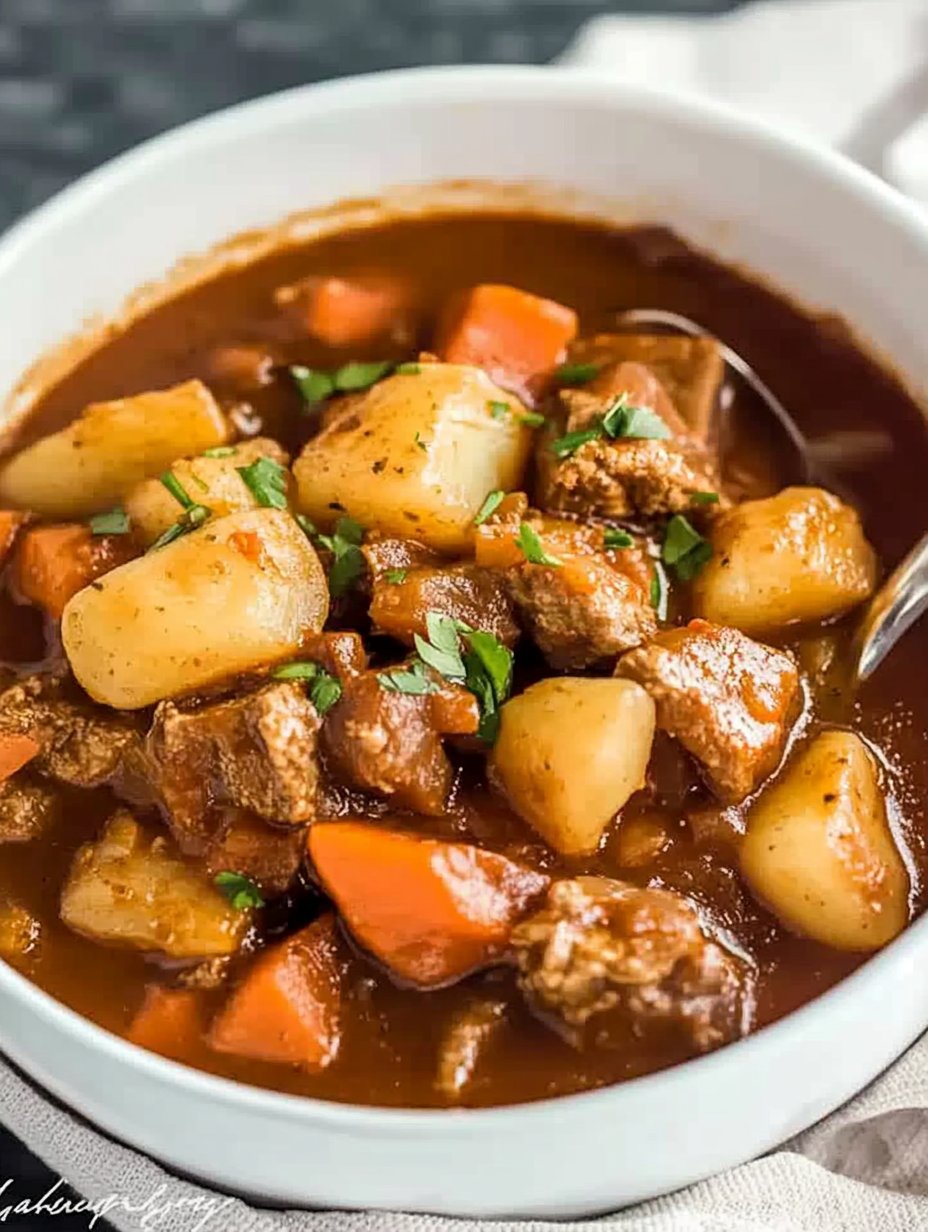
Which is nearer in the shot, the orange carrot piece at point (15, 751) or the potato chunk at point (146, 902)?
the potato chunk at point (146, 902)

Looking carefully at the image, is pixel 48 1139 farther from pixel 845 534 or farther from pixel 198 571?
pixel 845 534

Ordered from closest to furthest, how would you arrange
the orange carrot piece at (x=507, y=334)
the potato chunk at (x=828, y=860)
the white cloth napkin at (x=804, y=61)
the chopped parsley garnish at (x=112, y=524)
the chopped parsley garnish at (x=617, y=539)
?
1. the potato chunk at (x=828, y=860)
2. the chopped parsley garnish at (x=617, y=539)
3. the chopped parsley garnish at (x=112, y=524)
4. the orange carrot piece at (x=507, y=334)
5. the white cloth napkin at (x=804, y=61)

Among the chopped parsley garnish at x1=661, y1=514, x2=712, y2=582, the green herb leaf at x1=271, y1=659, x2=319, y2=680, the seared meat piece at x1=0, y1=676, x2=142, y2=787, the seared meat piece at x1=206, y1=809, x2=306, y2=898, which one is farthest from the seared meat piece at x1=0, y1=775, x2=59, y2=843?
the chopped parsley garnish at x1=661, y1=514, x2=712, y2=582

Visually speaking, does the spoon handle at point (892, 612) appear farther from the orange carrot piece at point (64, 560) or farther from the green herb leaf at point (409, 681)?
the orange carrot piece at point (64, 560)

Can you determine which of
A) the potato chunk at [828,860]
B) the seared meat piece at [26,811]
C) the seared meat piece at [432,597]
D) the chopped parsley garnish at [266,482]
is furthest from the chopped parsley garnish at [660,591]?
the seared meat piece at [26,811]

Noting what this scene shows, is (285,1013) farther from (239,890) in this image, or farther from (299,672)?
(299,672)

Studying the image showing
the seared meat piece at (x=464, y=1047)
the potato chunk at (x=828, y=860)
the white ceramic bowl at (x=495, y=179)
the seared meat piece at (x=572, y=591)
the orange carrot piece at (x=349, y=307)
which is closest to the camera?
the white ceramic bowl at (x=495, y=179)

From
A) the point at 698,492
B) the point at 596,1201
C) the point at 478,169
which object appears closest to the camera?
the point at 596,1201

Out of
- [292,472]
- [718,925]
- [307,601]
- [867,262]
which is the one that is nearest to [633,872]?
[718,925]
